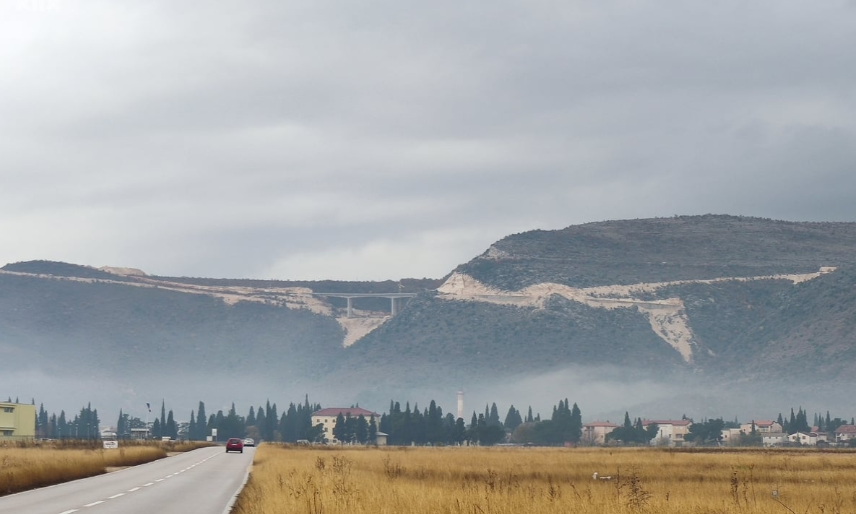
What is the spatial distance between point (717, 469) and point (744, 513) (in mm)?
51564

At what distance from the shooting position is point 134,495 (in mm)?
51219

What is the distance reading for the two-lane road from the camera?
1694 inches

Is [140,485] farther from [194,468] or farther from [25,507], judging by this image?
[194,468]

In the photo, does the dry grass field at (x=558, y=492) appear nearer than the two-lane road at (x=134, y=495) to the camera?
Yes

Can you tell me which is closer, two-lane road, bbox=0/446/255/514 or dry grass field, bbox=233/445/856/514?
dry grass field, bbox=233/445/856/514

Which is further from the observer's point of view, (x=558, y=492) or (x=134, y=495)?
(x=134, y=495)

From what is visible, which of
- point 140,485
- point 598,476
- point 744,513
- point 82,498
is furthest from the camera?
point 598,476

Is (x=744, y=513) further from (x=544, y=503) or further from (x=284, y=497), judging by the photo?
(x=284, y=497)

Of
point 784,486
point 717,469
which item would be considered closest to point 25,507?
point 784,486

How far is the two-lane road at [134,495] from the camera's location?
141 feet

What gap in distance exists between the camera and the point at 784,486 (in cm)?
6488

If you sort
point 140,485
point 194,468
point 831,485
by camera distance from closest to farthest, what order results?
point 140,485 → point 831,485 → point 194,468

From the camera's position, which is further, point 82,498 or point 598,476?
point 598,476

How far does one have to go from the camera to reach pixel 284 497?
41.8m
